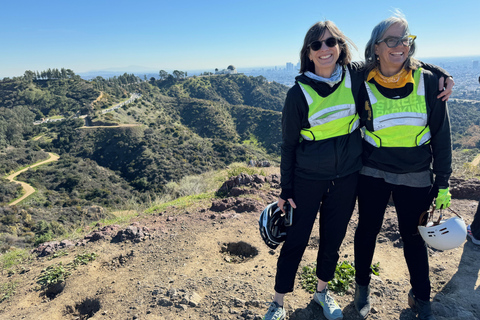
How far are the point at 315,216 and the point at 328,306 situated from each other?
0.80 metres

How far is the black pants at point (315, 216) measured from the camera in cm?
180

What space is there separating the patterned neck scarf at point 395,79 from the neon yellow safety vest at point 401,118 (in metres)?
0.05

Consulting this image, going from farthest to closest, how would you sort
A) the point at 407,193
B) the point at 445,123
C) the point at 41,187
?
the point at 41,187 → the point at 407,193 → the point at 445,123

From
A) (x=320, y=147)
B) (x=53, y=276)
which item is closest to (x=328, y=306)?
(x=320, y=147)

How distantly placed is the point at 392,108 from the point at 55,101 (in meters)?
56.3

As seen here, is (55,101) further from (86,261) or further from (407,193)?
(407,193)

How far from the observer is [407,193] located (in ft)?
5.83

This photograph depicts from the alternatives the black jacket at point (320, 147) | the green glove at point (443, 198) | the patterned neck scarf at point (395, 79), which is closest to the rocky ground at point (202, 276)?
the green glove at point (443, 198)

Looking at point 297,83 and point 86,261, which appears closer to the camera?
point 297,83

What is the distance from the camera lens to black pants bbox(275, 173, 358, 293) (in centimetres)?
180

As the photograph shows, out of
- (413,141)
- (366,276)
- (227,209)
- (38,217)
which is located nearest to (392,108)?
(413,141)

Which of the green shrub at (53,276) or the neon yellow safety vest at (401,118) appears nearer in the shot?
the neon yellow safety vest at (401,118)

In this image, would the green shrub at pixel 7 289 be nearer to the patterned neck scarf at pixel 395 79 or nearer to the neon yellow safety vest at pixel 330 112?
the neon yellow safety vest at pixel 330 112

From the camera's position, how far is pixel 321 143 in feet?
5.72
